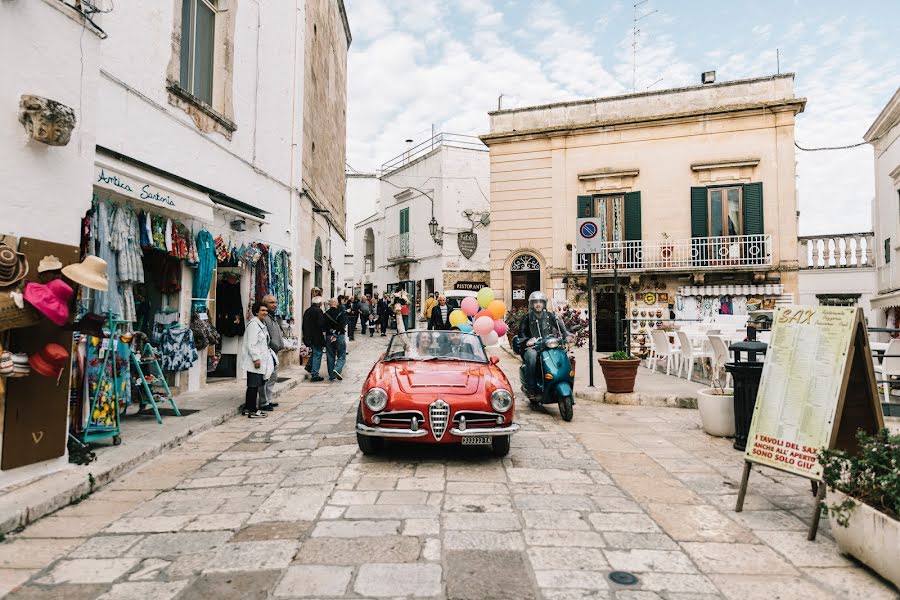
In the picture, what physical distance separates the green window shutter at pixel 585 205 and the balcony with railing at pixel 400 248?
12.9m

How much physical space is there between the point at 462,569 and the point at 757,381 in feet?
13.4

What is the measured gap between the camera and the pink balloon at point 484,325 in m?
12.2

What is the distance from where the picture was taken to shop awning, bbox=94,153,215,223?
21.5 feet

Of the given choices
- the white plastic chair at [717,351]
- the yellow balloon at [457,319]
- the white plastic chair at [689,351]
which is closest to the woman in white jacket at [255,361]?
the yellow balloon at [457,319]

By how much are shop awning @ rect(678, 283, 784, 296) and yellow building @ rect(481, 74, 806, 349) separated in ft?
0.11

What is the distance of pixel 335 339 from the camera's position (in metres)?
11.9

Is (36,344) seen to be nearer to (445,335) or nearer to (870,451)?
(445,335)

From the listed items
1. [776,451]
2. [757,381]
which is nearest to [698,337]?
[757,381]

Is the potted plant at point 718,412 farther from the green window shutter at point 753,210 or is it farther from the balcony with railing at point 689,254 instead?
the green window shutter at point 753,210

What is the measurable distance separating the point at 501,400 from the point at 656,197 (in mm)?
16022

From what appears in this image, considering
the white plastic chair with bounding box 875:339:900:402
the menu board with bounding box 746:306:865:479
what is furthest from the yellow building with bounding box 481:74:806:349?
the menu board with bounding box 746:306:865:479

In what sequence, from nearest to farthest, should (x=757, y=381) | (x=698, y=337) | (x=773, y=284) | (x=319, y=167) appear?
(x=757, y=381) → (x=698, y=337) → (x=319, y=167) → (x=773, y=284)

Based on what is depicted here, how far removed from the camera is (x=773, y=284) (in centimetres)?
1812

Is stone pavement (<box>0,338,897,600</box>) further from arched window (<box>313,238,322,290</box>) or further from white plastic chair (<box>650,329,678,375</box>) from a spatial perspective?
arched window (<box>313,238,322,290</box>)
